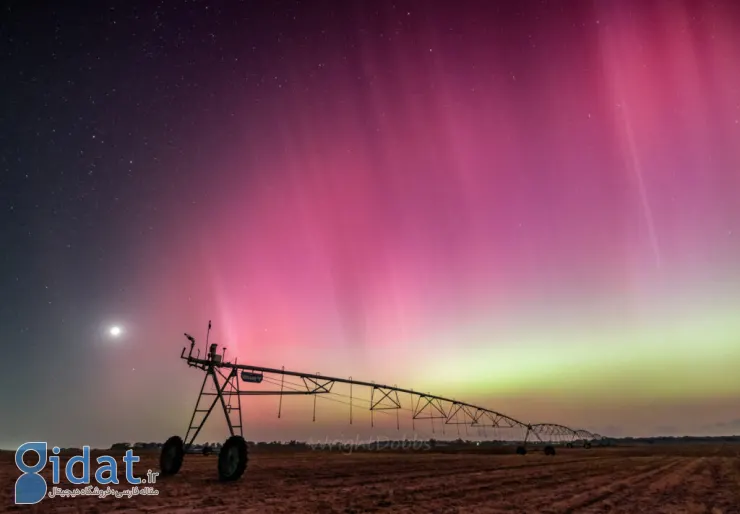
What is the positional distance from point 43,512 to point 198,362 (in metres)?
12.0

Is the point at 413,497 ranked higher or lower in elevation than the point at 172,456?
lower

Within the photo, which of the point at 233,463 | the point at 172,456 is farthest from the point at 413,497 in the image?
the point at 172,456

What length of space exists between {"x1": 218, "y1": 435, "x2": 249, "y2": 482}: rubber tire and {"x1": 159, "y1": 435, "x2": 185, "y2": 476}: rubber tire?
359 cm

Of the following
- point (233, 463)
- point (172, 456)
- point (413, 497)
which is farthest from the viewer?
point (172, 456)

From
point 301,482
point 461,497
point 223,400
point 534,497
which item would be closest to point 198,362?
point 223,400

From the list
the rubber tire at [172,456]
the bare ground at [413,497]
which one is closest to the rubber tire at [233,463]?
the bare ground at [413,497]

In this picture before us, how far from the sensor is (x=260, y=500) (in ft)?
51.5

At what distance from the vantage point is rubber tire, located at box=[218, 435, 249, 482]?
70.0 ft

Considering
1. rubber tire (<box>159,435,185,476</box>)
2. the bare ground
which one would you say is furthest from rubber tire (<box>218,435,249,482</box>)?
rubber tire (<box>159,435,185,476</box>)

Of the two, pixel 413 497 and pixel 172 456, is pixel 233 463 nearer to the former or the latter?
pixel 172 456

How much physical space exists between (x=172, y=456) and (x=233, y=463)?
478 cm

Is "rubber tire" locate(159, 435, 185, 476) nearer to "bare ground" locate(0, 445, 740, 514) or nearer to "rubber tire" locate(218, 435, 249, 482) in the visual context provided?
"bare ground" locate(0, 445, 740, 514)

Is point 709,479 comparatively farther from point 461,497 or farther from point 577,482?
point 461,497

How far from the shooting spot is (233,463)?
70.5 ft
